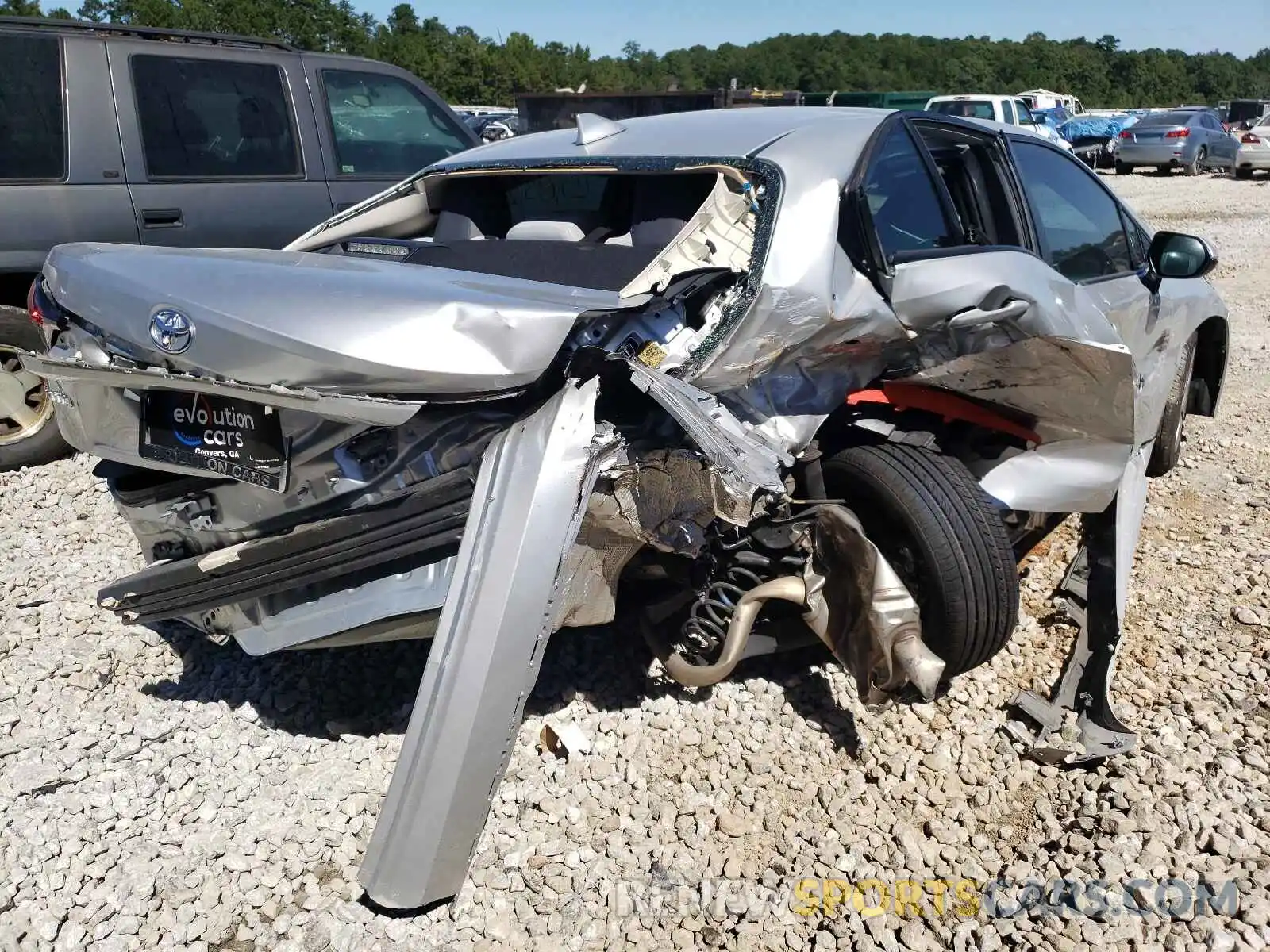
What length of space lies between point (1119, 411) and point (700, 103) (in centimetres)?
962

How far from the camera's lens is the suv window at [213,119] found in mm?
4852

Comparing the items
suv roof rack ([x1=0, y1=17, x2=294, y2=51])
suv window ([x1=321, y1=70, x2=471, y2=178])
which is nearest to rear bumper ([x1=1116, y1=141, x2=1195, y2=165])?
suv window ([x1=321, y1=70, x2=471, y2=178])

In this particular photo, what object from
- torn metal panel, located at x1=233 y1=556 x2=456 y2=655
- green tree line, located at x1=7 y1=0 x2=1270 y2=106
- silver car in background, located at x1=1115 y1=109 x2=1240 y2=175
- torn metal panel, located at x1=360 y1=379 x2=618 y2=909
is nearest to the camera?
torn metal panel, located at x1=360 y1=379 x2=618 y2=909

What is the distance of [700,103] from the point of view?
11531mm

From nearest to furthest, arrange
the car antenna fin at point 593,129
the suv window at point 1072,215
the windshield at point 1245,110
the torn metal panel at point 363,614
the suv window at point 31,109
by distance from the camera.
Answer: the torn metal panel at point 363,614 < the car antenna fin at point 593,129 < the suv window at point 1072,215 < the suv window at point 31,109 < the windshield at point 1245,110

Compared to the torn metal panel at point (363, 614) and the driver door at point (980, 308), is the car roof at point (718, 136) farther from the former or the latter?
the torn metal panel at point (363, 614)

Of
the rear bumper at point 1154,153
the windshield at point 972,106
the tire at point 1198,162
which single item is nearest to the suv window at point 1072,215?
the windshield at point 972,106

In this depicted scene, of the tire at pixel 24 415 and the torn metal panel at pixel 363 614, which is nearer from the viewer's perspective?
the torn metal panel at pixel 363 614

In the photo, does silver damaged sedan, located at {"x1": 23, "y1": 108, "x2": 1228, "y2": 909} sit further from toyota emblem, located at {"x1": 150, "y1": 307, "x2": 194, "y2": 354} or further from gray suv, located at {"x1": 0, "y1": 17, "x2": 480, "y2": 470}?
gray suv, located at {"x1": 0, "y1": 17, "x2": 480, "y2": 470}

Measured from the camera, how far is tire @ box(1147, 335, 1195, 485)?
4477 millimetres

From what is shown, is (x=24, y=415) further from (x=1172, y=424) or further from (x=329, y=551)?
(x=1172, y=424)

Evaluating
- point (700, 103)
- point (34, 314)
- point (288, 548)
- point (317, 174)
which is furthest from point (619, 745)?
point (700, 103)

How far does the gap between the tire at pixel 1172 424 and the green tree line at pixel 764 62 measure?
4313 centimetres

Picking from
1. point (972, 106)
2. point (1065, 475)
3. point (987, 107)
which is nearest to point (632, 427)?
point (1065, 475)
